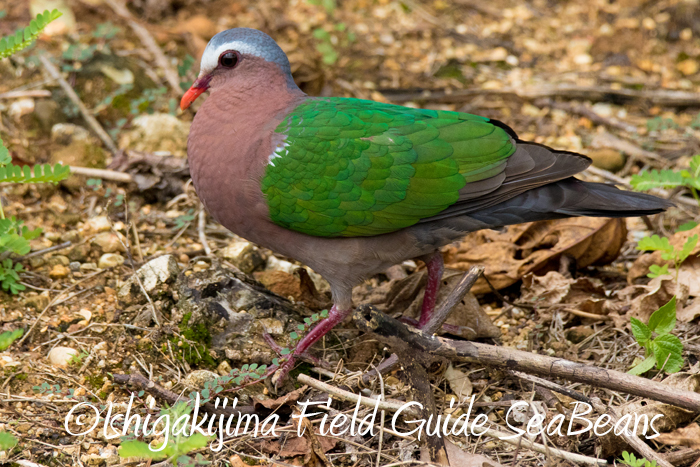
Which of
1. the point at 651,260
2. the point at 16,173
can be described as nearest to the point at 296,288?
the point at 16,173

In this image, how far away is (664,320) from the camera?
10.3 ft

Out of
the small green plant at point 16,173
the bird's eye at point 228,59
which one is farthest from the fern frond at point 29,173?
the bird's eye at point 228,59

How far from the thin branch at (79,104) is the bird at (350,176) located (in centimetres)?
174

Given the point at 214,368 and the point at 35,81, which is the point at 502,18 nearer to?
the point at 35,81

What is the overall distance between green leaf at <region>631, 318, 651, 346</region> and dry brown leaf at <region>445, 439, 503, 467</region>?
92 cm

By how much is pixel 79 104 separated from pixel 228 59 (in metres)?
2.09

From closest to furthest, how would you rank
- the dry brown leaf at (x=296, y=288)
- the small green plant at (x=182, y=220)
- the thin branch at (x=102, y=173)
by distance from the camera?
the dry brown leaf at (x=296, y=288)
the small green plant at (x=182, y=220)
the thin branch at (x=102, y=173)

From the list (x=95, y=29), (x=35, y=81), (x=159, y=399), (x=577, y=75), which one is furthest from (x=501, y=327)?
(x=95, y=29)

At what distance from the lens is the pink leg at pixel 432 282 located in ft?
12.3

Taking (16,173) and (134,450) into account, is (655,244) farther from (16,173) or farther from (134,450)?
(16,173)

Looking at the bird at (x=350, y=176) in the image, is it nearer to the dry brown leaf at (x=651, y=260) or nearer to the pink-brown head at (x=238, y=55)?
the pink-brown head at (x=238, y=55)

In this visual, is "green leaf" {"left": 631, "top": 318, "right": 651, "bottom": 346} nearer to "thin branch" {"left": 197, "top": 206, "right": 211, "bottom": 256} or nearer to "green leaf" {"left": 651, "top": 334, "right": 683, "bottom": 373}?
"green leaf" {"left": 651, "top": 334, "right": 683, "bottom": 373}

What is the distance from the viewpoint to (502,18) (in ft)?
22.7

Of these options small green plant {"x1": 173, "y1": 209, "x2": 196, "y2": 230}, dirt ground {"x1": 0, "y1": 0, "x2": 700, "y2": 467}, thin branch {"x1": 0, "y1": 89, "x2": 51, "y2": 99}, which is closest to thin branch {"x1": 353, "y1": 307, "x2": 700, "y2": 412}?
dirt ground {"x1": 0, "y1": 0, "x2": 700, "y2": 467}
